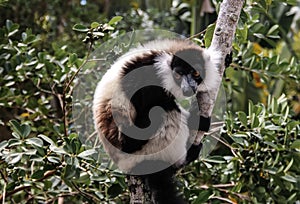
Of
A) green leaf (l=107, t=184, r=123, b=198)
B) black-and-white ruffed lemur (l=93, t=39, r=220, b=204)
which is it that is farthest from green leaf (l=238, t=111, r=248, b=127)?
green leaf (l=107, t=184, r=123, b=198)

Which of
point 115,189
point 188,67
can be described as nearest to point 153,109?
point 188,67

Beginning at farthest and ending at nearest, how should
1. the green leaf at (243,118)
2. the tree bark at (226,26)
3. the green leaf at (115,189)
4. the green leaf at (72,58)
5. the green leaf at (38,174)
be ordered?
the green leaf at (72,58)
the green leaf at (243,118)
the green leaf at (115,189)
the green leaf at (38,174)
the tree bark at (226,26)

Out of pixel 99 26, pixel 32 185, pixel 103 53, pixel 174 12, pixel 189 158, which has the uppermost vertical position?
pixel 99 26

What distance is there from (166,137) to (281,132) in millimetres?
732

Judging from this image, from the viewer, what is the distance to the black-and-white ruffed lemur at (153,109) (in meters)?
2.02

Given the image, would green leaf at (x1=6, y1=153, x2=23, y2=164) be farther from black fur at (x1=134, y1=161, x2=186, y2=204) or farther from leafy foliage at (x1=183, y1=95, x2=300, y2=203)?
leafy foliage at (x1=183, y1=95, x2=300, y2=203)

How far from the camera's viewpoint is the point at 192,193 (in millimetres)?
2332

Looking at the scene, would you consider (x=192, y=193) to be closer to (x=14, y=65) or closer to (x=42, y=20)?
(x=14, y=65)

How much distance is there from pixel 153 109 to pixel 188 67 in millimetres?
249

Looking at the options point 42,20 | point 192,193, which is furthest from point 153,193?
point 42,20

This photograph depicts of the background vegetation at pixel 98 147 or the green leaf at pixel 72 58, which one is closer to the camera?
the background vegetation at pixel 98 147

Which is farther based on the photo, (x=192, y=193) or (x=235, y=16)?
(x=192, y=193)

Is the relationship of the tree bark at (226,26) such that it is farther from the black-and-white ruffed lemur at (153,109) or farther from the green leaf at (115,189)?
the green leaf at (115,189)

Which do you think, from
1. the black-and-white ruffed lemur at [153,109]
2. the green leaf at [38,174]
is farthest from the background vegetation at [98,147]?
the black-and-white ruffed lemur at [153,109]
